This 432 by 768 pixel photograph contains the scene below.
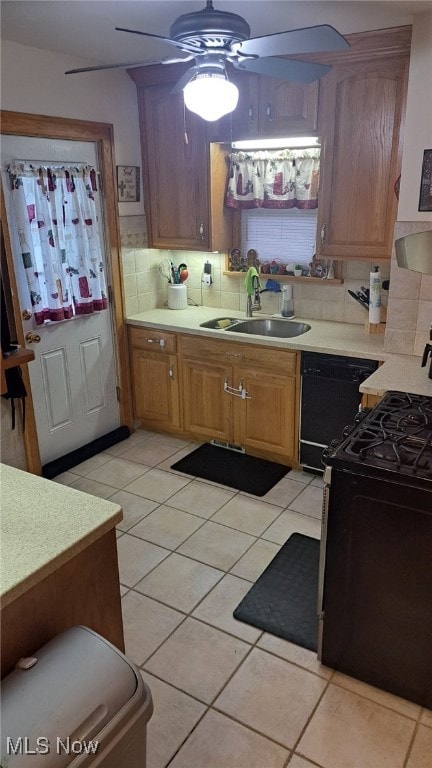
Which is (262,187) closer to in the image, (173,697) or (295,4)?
(295,4)

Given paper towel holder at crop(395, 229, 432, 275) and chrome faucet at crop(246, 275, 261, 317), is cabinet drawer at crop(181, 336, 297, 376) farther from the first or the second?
paper towel holder at crop(395, 229, 432, 275)

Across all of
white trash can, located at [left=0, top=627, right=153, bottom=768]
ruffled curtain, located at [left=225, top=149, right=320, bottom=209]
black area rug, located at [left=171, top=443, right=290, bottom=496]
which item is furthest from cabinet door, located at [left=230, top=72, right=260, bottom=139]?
white trash can, located at [left=0, top=627, right=153, bottom=768]

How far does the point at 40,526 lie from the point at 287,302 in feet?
9.10

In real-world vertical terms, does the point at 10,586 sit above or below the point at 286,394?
above

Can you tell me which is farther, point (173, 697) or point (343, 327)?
point (343, 327)

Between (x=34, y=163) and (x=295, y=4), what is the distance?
168cm

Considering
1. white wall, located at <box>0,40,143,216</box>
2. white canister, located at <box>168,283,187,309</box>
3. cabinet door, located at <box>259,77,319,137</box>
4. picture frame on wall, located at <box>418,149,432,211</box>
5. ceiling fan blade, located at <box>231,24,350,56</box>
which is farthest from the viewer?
white canister, located at <box>168,283,187,309</box>

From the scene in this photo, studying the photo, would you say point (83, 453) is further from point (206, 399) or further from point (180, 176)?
point (180, 176)

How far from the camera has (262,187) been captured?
12.4 feet

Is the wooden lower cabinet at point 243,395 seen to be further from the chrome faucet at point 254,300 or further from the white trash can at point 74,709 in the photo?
the white trash can at point 74,709

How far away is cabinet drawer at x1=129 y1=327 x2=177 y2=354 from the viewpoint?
12.5 feet

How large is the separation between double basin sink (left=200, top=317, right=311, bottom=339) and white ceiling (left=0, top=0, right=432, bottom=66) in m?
1.71

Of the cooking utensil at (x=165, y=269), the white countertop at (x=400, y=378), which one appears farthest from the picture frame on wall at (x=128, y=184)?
the white countertop at (x=400, y=378)

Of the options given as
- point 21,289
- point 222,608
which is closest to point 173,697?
point 222,608
